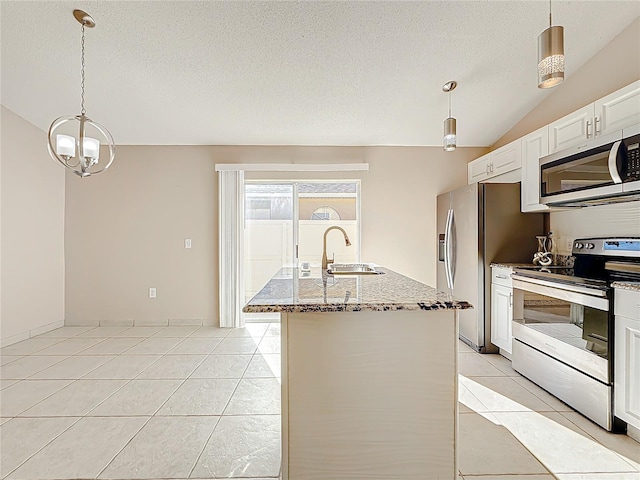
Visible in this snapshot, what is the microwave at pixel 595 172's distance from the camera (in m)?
2.02

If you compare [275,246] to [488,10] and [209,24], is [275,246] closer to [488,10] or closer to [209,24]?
[209,24]

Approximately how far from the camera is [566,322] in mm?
2281

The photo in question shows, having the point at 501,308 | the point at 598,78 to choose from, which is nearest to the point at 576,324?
the point at 501,308

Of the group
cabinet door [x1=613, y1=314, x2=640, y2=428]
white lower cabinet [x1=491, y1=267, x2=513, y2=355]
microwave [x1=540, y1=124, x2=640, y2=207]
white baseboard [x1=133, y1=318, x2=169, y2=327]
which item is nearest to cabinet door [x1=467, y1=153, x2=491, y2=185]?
microwave [x1=540, y1=124, x2=640, y2=207]

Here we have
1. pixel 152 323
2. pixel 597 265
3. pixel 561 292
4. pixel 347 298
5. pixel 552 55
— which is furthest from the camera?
pixel 152 323

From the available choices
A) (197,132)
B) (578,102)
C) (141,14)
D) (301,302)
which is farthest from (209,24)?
(578,102)

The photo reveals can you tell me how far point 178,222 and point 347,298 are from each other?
364cm

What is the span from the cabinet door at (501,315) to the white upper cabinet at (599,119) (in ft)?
4.15

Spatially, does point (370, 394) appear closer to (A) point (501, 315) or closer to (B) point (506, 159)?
(A) point (501, 315)

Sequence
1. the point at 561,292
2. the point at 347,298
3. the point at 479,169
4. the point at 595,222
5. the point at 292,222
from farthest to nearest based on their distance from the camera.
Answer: the point at 292,222, the point at 479,169, the point at 595,222, the point at 561,292, the point at 347,298

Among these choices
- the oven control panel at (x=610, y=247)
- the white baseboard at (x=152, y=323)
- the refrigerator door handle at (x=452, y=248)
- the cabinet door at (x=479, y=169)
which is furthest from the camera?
the white baseboard at (x=152, y=323)

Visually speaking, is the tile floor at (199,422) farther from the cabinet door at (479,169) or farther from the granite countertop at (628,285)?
the cabinet door at (479,169)

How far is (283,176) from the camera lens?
443cm

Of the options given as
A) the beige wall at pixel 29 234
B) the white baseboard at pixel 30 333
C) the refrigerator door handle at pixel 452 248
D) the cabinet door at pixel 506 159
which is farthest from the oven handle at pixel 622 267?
the white baseboard at pixel 30 333
